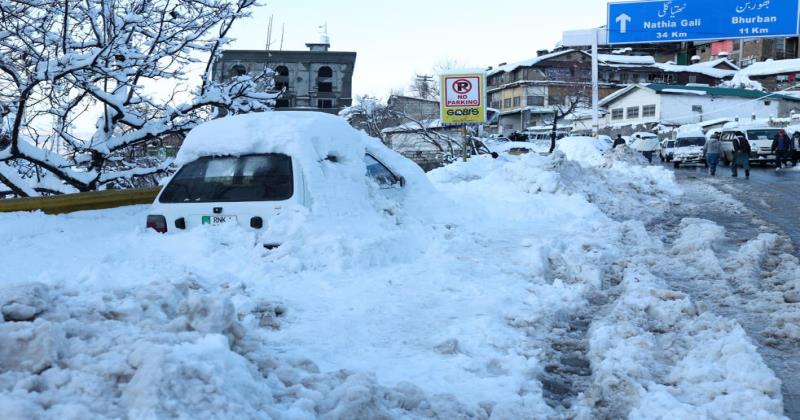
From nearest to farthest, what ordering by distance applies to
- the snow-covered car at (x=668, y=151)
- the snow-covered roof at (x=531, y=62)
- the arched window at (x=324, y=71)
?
the arched window at (x=324, y=71) < the snow-covered car at (x=668, y=151) < the snow-covered roof at (x=531, y=62)

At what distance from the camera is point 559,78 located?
234ft

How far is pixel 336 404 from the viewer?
3.21m

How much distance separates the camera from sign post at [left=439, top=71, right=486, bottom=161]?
A: 18547 mm

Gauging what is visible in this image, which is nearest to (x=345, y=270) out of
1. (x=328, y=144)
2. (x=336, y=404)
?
(x=328, y=144)

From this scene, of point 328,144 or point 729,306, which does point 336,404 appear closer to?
point 729,306

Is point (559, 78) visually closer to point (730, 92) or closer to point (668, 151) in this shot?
point (730, 92)

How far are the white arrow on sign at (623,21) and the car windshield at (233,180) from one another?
24.5 meters

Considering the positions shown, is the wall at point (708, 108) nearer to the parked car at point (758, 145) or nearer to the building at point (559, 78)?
the building at point (559, 78)

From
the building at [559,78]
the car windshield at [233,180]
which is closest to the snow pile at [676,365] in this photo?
the car windshield at [233,180]

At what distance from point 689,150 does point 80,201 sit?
99.9ft

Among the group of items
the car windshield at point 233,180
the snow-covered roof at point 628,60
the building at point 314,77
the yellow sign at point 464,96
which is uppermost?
the snow-covered roof at point 628,60

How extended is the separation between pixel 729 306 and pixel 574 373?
2.26 metres

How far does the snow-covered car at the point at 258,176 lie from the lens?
21.4ft

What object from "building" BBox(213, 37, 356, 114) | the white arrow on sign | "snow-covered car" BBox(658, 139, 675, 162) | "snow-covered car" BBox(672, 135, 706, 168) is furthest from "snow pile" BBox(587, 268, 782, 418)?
"snow-covered car" BBox(658, 139, 675, 162)
